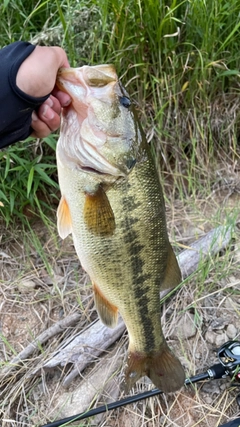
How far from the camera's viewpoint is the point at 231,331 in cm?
236

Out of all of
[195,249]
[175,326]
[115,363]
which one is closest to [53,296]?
[115,363]

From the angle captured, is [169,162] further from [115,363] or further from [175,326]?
[115,363]

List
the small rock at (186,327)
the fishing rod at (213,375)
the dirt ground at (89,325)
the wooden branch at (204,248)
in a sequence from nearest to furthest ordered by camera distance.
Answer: the fishing rod at (213,375), the dirt ground at (89,325), the small rock at (186,327), the wooden branch at (204,248)

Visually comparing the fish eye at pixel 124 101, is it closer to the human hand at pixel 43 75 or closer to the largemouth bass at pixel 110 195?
the largemouth bass at pixel 110 195

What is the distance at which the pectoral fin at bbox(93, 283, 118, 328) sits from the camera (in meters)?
1.82

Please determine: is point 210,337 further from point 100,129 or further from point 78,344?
point 100,129

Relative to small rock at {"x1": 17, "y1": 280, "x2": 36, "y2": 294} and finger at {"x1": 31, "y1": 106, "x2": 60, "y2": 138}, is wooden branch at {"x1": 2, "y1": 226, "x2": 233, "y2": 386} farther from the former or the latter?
finger at {"x1": 31, "y1": 106, "x2": 60, "y2": 138}

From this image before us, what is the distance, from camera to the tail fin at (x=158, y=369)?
1.92 meters

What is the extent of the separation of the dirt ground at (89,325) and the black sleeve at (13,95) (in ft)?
3.88

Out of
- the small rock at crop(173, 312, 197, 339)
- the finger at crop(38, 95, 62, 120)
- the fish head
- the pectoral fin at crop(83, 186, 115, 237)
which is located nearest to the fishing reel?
the small rock at crop(173, 312, 197, 339)

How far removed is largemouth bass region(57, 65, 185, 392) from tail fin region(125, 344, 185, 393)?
217mm

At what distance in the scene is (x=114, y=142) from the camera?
166 centimetres

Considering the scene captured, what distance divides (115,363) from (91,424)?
33 centimetres

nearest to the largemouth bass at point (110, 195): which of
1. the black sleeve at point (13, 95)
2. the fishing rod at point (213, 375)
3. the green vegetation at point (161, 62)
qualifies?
the black sleeve at point (13, 95)
